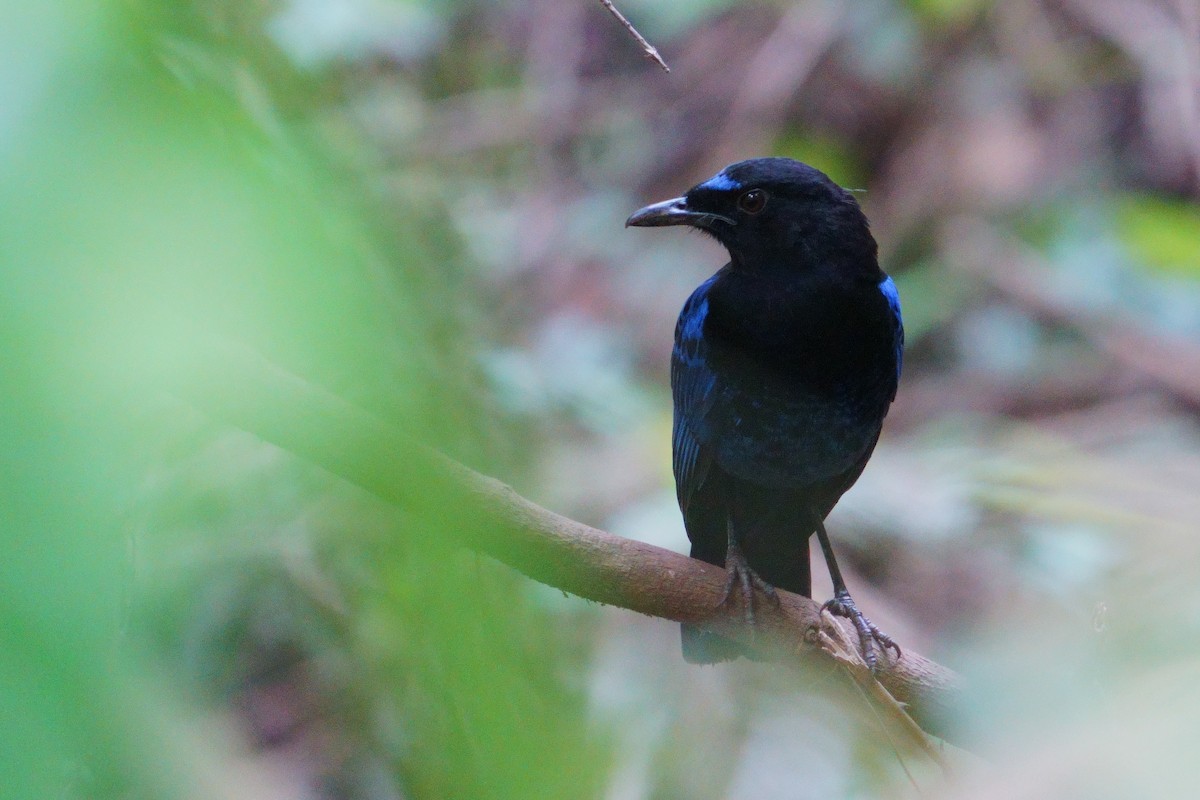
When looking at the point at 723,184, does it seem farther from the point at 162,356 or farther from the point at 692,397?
the point at 162,356

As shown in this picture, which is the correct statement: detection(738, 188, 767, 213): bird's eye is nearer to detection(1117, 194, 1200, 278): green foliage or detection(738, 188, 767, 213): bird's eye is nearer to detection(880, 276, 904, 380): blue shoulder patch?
detection(880, 276, 904, 380): blue shoulder patch

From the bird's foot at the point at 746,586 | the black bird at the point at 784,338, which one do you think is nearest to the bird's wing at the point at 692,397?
the black bird at the point at 784,338

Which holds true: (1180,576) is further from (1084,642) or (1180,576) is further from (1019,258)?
(1019,258)

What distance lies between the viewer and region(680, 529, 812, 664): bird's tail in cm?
300

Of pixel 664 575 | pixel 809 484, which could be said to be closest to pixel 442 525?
pixel 664 575

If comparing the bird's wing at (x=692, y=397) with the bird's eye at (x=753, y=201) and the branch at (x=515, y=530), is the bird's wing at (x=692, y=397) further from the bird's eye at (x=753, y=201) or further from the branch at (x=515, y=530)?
the branch at (x=515, y=530)

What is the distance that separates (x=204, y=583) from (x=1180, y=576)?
2533 millimetres

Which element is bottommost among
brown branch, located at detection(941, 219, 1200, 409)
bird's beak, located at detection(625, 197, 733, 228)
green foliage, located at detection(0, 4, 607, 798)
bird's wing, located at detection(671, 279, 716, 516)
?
green foliage, located at detection(0, 4, 607, 798)

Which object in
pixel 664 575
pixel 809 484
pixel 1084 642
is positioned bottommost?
pixel 1084 642

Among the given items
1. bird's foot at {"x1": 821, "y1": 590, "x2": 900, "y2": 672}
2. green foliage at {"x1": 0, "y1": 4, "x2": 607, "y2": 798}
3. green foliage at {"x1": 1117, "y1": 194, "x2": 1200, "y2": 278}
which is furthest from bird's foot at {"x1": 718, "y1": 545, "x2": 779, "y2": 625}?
green foliage at {"x1": 1117, "y1": 194, "x2": 1200, "y2": 278}

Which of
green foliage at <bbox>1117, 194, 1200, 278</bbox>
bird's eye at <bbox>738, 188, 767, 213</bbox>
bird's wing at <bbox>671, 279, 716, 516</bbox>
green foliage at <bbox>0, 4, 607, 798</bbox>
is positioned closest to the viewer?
green foliage at <bbox>0, 4, 607, 798</bbox>

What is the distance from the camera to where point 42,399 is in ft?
1.30

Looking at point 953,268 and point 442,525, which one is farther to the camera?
point 953,268

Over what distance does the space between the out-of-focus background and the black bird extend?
19.2 inches
